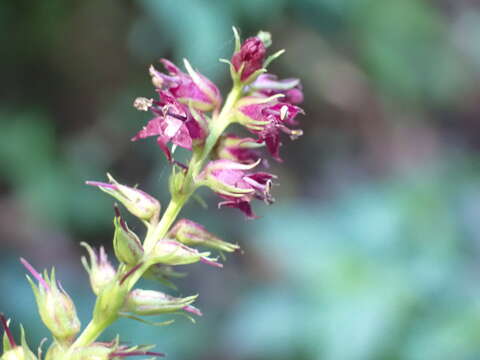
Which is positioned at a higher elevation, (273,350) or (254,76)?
(273,350)

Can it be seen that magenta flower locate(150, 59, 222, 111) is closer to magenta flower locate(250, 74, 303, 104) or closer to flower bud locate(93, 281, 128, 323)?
magenta flower locate(250, 74, 303, 104)

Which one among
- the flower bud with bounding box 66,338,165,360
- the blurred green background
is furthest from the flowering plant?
the blurred green background

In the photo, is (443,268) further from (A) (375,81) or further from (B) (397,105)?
(B) (397,105)

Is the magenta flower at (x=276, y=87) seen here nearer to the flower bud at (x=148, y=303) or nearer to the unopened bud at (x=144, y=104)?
the unopened bud at (x=144, y=104)

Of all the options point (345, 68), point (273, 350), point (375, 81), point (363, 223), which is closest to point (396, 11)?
point (375, 81)

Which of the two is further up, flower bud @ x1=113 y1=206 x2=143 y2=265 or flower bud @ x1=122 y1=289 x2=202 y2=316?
flower bud @ x1=113 y1=206 x2=143 y2=265

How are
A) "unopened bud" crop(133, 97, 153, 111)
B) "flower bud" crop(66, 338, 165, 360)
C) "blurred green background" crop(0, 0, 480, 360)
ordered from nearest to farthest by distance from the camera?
"flower bud" crop(66, 338, 165, 360)
"unopened bud" crop(133, 97, 153, 111)
"blurred green background" crop(0, 0, 480, 360)
